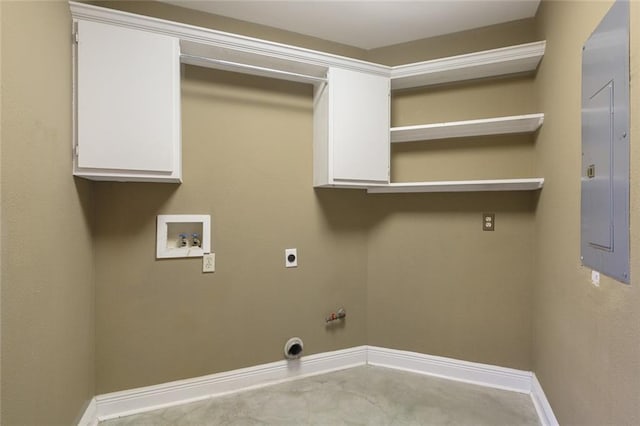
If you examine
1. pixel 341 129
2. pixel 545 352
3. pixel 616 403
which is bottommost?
pixel 545 352

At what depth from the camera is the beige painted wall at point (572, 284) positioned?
3.45ft

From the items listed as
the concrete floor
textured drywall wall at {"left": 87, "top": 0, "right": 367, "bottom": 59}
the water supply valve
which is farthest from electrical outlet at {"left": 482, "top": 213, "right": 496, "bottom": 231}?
textured drywall wall at {"left": 87, "top": 0, "right": 367, "bottom": 59}

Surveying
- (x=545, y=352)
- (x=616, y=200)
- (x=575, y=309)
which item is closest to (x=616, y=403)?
(x=575, y=309)

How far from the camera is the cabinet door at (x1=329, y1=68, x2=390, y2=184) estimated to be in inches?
88.8

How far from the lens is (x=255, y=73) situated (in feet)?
7.51

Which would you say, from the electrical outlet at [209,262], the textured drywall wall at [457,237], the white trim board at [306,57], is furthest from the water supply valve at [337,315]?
the white trim board at [306,57]

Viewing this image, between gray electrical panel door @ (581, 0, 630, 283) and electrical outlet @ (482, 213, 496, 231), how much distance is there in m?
0.95

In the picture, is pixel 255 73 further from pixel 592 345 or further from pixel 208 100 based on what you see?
pixel 592 345

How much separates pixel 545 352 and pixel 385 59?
2312mm

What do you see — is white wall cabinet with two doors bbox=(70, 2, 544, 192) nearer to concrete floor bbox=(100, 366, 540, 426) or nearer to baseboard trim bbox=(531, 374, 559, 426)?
baseboard trim bbox=(531, 374, 559, 426)

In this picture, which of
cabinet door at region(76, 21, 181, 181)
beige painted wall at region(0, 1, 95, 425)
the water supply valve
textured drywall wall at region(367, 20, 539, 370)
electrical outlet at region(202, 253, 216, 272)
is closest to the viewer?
beige painted wall at region(0, 1, 95, 425)

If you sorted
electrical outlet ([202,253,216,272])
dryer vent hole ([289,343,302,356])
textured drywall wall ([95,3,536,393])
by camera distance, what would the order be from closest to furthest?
textured drywall wall ([95,3,536,393])
electrical outlet ([202,253,216,272])
dryer vent hole ([289,343,302,356])

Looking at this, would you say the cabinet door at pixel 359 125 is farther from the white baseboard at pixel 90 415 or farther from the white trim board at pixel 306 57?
the white baseboard at pixel 90 415

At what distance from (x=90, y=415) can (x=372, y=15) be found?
3.04 meters
